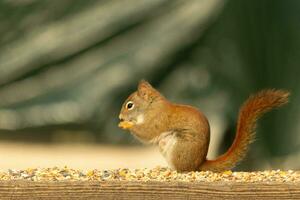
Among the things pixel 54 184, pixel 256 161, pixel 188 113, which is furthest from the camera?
pixel 256 161

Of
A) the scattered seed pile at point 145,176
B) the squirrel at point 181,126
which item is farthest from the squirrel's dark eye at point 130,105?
the scattered seed pile at point 145,176

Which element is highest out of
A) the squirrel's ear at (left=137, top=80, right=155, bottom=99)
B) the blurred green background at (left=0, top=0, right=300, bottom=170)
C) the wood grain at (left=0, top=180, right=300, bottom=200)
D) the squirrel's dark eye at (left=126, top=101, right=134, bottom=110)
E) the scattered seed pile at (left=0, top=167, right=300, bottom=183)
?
the blurred green background at (left=0, top=0, right=300, bottom=170)

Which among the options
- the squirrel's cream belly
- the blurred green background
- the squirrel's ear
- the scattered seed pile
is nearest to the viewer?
the scattered seed pile

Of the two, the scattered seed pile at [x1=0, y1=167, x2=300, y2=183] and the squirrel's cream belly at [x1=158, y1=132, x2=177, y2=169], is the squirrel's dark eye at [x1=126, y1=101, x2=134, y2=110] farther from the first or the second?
the scattered seed pile at [x1=0, y1=167, x2=300, y2=183]

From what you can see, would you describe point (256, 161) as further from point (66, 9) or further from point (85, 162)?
point (66, 9)

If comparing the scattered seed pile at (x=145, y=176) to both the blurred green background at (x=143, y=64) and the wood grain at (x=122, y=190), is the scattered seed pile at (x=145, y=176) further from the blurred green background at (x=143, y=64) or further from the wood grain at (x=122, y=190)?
the blurred green background at (x=143, y=64)

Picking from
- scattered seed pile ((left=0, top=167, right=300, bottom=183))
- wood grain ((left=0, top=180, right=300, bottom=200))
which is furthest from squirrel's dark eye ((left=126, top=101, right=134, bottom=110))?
wood grain ((left=0, top=180, right=300, bottom=200))

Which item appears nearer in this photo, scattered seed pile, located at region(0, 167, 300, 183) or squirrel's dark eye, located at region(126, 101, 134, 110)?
scattered seed pile, located at region(0, 167, 300, 183)

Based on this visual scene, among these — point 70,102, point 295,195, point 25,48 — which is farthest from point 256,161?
point 295,195
